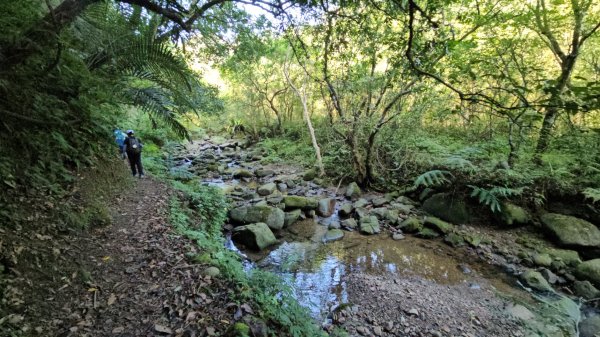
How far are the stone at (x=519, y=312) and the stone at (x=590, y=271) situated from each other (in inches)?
69.6

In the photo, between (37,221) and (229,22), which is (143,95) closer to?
(37,221)

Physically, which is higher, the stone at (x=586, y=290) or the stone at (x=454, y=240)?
the stone at (x=454, y=240)

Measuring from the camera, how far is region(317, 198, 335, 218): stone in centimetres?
860

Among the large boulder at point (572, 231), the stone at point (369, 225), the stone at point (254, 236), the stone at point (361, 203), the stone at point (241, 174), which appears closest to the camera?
the large boulder at point (572, 231)

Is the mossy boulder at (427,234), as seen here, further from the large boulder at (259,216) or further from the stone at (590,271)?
the large boulder at (259,216)

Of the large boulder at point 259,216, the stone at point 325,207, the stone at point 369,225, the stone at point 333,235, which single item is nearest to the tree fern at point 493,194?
the stone at point 369,225

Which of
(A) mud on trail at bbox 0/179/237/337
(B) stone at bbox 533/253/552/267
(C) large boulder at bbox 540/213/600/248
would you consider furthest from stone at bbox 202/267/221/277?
(C) large boulder at bbox 540/213/600/248

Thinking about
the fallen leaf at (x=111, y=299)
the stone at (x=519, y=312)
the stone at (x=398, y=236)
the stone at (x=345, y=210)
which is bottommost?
the stone at (x=519, y=312)

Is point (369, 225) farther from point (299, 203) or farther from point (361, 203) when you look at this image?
point (299, 203)

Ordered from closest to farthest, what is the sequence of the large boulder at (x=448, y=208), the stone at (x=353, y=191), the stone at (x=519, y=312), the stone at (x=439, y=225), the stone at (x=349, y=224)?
the stone at (x=519, y=312) → the stone at (x=439, y=225) → the large boulder at (x=448, y=208) → the stone at (x=349, y=224) → the stone at (x=353, y=191)

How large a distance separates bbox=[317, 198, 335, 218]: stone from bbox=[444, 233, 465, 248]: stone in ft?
9.94

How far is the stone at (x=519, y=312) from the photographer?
15.1 feet

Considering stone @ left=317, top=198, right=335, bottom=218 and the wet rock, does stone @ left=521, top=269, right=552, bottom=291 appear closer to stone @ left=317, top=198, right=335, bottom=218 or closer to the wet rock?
stone @ left=317, top=198, right=335, bottom=218

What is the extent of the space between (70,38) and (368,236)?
6.64 m
